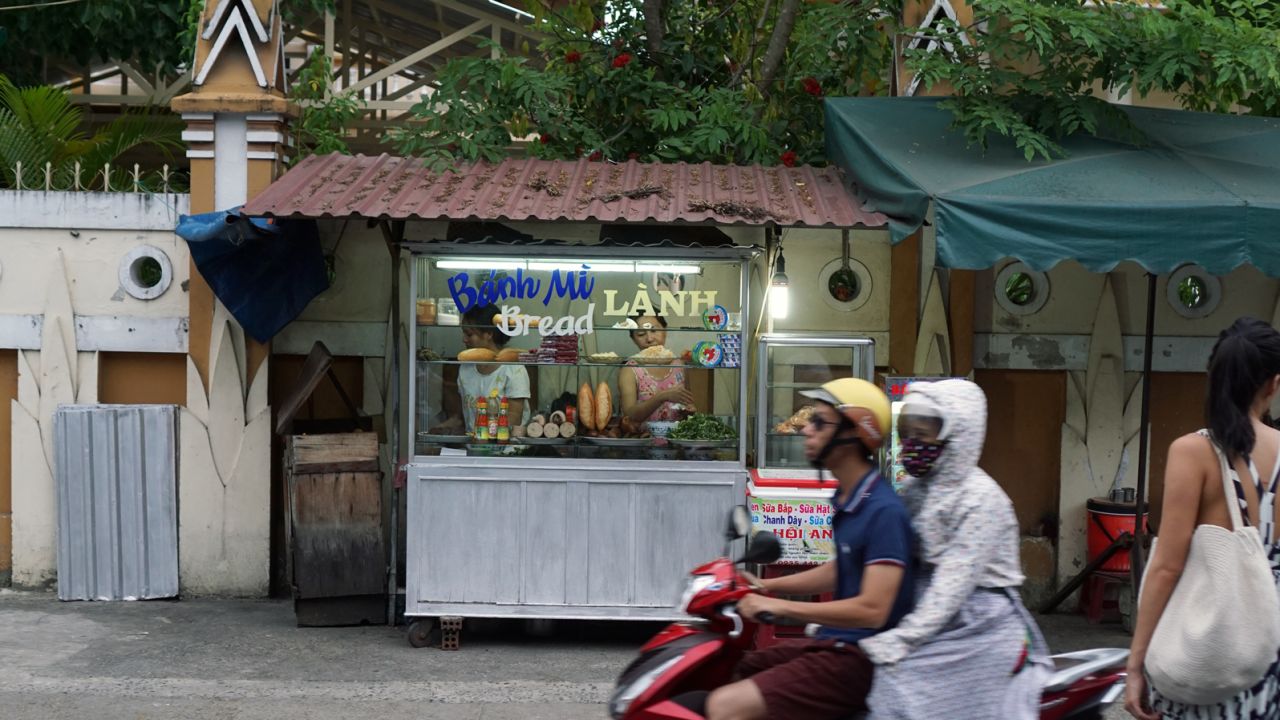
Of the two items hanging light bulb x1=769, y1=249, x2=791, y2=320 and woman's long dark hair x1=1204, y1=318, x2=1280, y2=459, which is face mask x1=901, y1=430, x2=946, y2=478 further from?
hanging light bulb x1=769, y1=249, x2=791, y2=320

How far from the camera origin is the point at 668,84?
365 inches

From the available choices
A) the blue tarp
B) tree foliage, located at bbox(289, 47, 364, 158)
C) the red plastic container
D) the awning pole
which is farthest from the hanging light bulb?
tree foliage, located at bbox(289, 47, 364, 158)

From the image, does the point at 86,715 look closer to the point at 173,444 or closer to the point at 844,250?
the point at 173,444

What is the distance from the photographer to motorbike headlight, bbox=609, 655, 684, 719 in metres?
3.61

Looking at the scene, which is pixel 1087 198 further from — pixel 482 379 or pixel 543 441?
pixel 482 379

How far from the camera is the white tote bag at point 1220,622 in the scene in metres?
3.13

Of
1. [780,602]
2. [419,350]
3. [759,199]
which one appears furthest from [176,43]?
[780,602]

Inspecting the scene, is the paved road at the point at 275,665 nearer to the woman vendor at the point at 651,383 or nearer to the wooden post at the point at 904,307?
the woman vendor at the point at 651,383

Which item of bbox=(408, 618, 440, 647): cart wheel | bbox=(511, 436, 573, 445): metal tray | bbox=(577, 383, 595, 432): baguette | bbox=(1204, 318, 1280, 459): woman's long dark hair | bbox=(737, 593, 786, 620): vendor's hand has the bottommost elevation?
bbox=(408, 618, 440, 647): cart wheel

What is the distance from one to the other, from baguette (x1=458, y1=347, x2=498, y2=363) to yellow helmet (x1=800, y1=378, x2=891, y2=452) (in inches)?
160

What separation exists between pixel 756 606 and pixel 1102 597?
204 inches

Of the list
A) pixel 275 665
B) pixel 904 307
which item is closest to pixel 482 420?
pixel 275 665

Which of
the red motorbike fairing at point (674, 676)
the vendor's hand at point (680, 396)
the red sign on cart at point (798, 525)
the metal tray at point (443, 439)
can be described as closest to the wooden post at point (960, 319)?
the red sign on cart at point (798, 525)

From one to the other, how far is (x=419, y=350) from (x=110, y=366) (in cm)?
249
